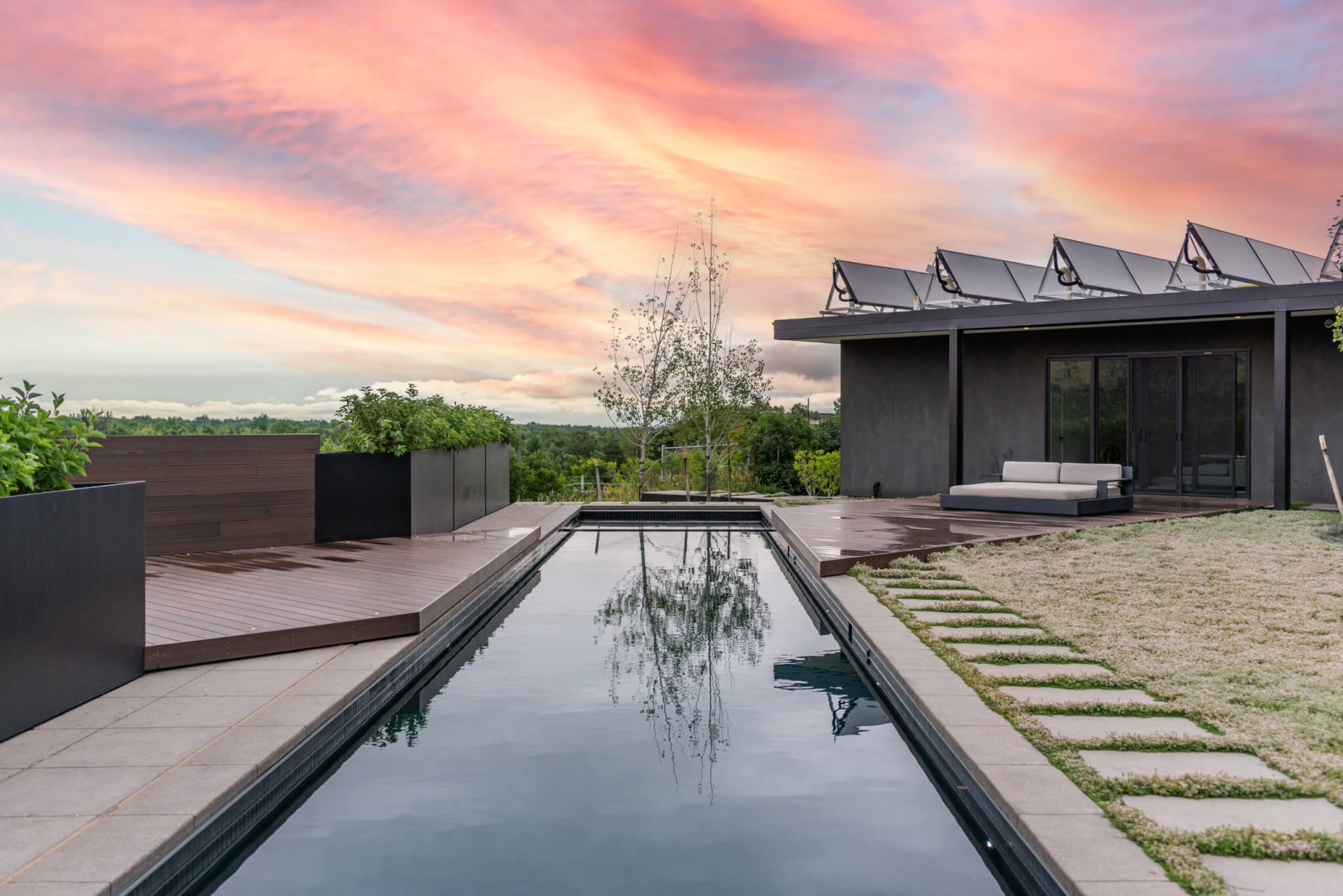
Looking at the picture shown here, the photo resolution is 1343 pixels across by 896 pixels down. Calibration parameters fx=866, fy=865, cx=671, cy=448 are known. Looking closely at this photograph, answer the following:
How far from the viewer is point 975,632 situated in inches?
199

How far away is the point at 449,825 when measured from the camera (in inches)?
117

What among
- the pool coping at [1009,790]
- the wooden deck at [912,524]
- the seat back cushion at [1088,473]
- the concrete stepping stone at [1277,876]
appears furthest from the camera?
the seat back cushion at [1088,473]

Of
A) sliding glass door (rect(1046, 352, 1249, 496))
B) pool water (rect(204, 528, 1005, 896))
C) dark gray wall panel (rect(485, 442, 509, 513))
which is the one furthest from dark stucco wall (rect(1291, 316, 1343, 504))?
dark gray wall panel (rect(485, 442, 509, 513))

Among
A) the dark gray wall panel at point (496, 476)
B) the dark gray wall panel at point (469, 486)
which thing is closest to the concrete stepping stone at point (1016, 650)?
the dark gray wall panel at point (469, 486)

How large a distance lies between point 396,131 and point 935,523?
29.9 feet

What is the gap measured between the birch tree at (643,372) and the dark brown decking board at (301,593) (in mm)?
6994

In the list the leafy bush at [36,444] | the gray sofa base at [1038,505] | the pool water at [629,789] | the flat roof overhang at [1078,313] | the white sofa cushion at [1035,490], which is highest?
the flat roof overhang at [1078,313]

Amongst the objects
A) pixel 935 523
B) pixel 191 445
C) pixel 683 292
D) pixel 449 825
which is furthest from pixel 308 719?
pixel 683 292

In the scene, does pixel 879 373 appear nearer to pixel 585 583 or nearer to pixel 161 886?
pixel 585 583

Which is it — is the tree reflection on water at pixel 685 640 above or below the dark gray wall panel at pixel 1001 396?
below

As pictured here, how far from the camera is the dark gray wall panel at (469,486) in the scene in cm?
1024

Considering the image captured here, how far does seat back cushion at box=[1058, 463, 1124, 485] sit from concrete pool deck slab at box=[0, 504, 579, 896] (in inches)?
393

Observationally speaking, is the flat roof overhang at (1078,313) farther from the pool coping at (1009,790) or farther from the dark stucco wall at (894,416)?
the pool coping at (1009,790)

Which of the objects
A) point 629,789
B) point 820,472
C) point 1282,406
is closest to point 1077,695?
point 629,789
